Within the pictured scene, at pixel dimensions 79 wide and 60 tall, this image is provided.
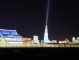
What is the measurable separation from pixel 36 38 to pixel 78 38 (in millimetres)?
25860

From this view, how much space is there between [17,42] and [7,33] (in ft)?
27.5

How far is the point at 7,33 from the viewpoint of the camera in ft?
498
